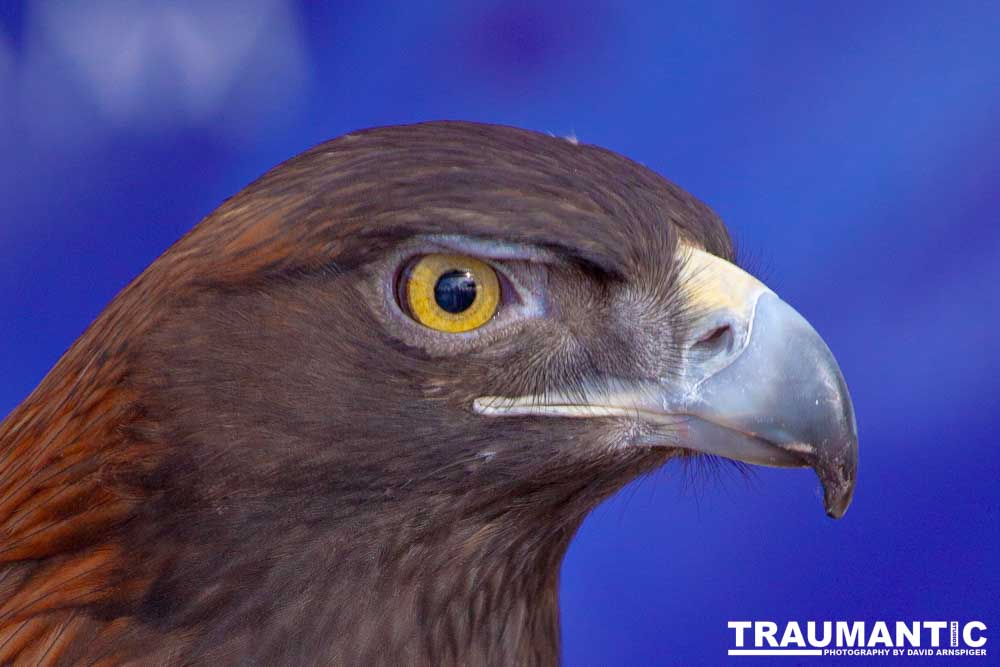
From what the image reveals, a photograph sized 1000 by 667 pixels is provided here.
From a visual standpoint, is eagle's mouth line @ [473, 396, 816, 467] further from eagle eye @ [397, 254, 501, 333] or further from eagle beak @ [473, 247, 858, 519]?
eagle eye @ [397, 254, 501, 333]

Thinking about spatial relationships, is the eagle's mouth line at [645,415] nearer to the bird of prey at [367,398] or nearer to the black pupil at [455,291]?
the bird of prey at [367,398]

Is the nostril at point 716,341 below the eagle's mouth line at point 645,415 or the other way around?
the other way around

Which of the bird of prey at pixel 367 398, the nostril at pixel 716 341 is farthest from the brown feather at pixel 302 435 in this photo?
the nostril at pixel 716 341

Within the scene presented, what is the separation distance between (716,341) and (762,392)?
0.13 meters

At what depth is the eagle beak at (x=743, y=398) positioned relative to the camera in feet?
6.70

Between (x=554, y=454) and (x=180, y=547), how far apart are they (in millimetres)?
677

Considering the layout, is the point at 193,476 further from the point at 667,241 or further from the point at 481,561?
the point at 667,241

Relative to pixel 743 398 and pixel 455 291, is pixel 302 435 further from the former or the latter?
pixel 743 398

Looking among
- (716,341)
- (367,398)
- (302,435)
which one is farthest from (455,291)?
(716,341)

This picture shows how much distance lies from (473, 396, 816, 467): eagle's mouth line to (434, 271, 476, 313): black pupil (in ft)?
0.55

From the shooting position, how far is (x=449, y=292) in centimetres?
204

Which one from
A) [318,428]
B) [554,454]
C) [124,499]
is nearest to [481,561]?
[554,454]

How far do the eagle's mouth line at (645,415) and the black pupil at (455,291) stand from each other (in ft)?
0.55

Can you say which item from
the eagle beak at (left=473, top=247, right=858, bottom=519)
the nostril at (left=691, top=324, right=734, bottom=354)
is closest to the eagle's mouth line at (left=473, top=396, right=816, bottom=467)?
the eagle beak at (left=473, top=247, right=858, bottom=519)
